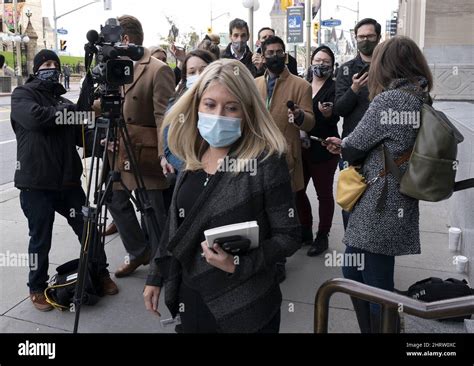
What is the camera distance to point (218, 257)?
1.85 m

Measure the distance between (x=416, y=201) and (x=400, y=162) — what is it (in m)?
0.24

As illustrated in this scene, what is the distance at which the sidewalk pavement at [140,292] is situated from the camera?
341cm

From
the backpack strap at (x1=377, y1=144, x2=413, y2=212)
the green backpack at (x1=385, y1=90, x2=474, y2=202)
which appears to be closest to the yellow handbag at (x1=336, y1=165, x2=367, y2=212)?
the backpack strap at (x1=377, y1=144, x2=413, y2=212)

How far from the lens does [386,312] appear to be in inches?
73.5

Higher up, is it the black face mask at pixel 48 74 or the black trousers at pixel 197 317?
the black face mask at pixel 48 74

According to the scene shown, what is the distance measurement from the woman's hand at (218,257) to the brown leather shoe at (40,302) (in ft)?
7.29

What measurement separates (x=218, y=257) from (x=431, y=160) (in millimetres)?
1253

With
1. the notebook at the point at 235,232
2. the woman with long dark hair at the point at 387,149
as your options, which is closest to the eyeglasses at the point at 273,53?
the woman with long dark hair at the point at 387,149

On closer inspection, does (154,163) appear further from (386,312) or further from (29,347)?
(386,312)

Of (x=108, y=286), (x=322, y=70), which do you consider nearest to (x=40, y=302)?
(x=108, y=286)

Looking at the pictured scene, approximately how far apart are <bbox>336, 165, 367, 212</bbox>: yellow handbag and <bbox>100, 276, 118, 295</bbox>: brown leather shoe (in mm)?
2046

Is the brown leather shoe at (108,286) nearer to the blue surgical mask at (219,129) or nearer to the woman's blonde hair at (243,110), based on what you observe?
the woman's blonde hair at (243,110)

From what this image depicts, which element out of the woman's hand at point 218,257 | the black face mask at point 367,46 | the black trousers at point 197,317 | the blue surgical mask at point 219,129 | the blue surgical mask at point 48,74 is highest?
the black face mask at point 367,46

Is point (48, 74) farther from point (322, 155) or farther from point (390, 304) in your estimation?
point (390, 304)
